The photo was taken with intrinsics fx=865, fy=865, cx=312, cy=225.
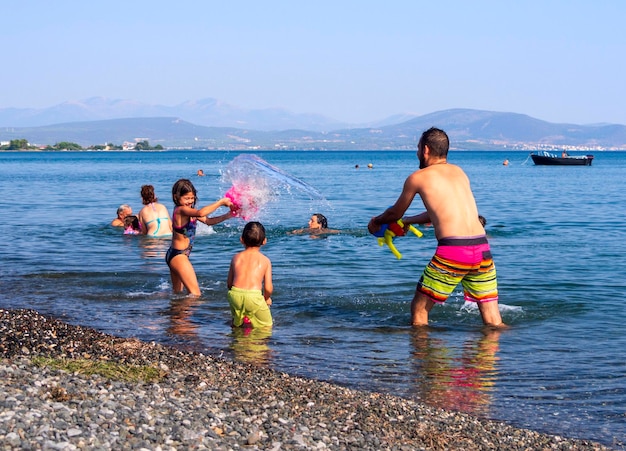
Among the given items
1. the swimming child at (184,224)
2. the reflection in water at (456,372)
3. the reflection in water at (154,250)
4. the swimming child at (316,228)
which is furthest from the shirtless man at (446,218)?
the swimming child at (316,228)

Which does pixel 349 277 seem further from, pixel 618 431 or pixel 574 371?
pixel 618 431

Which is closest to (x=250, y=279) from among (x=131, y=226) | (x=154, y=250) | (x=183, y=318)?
(x=183, y=318)

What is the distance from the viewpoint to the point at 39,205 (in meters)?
30.4

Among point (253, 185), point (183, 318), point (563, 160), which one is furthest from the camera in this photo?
point (563, 160)

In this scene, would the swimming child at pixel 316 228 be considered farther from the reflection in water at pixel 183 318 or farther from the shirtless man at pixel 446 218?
the shirtless man at pixel 446 218

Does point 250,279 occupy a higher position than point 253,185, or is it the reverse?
point 253,185

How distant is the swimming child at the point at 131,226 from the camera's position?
61.8 feet

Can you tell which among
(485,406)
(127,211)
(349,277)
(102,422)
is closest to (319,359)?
(485,406)

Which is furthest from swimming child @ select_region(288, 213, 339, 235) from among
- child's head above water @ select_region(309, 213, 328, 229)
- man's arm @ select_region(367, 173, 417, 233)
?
man's arm @ select_region(367, 173, 417, 233)

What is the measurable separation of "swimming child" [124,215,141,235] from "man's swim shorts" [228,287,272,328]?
979cm

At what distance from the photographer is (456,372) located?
798 cm

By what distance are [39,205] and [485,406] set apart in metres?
26.0

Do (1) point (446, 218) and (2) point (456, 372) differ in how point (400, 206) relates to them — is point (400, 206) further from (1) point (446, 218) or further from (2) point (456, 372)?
(2) point (456, 372)

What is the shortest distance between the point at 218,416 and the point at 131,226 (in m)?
13.7
